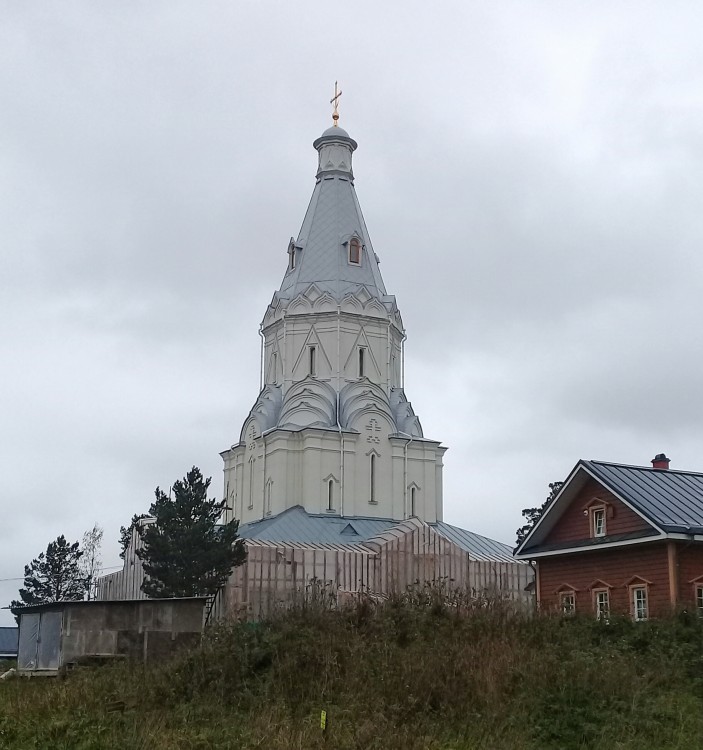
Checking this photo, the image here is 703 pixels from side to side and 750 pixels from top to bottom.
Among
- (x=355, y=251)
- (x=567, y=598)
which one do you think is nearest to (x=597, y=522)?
(x=567, y=598)

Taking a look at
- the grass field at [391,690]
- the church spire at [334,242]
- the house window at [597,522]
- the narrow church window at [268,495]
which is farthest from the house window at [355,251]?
the grass field at [391,690]

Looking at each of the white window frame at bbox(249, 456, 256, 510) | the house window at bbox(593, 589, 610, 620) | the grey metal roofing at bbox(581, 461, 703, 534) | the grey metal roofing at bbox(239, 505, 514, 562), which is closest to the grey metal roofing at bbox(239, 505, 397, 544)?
the grey metal roofing at bbox(239, 505, 514, 562)

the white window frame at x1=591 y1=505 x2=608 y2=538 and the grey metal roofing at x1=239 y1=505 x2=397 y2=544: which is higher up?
the grey metal roofing at x1=239 y1=505 x2=397 y2=544

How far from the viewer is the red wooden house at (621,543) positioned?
21.3m

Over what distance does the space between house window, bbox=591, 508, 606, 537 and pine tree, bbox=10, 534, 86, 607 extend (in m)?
32.6

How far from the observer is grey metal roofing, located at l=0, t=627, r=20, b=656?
5728cm

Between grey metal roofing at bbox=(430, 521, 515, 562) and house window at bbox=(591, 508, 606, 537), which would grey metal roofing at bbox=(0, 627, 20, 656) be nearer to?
grey metal roofing at bbox=(430, 521, 515, 562)

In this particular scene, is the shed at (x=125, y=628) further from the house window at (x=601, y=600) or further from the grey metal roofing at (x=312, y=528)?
the grey metal roofing at (x=312, y=528)

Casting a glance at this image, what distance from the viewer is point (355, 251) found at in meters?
48.2

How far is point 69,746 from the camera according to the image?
40.4 feet

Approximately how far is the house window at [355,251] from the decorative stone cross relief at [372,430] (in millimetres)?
7502

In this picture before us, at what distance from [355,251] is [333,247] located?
1.01 metres

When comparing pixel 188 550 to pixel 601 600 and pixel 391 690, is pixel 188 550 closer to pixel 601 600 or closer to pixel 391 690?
pixel 601 600

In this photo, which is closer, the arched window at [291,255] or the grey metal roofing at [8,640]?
the arched window at [291,255]
